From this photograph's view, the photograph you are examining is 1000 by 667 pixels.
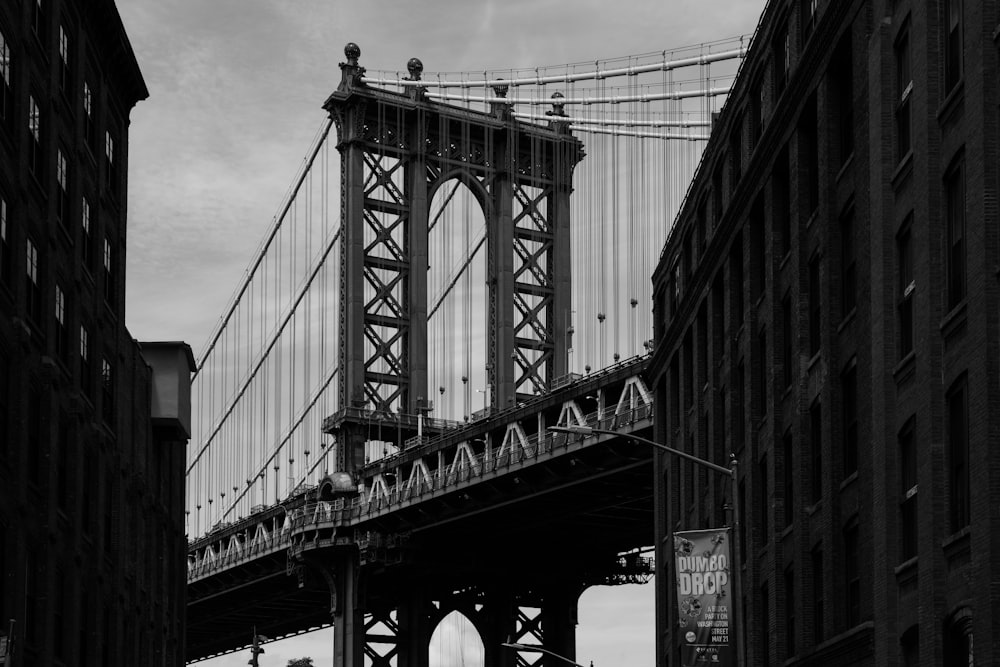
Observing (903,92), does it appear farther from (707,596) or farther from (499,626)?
(499,626)

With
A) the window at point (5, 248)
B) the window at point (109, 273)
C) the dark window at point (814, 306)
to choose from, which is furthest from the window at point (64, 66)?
the dark window at point (814, 306)

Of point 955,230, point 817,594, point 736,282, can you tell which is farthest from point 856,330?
point 736,282

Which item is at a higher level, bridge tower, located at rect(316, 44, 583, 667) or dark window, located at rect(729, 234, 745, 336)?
bridge tower, located at rect(316, 44, 583, 667)

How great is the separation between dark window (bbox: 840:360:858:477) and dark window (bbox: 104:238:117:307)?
2338 centimetres

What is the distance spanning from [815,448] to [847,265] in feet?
13.7

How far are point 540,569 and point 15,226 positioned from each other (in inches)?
3242

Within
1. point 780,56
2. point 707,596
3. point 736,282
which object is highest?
point 780,56

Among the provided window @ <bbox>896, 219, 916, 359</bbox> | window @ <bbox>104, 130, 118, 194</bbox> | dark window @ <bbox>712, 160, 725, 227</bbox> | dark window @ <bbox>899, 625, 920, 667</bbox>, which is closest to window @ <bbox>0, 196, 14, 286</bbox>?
window @ <bbox>104, 130, 118, 194</bbox>

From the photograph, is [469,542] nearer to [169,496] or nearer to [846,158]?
[169,496]

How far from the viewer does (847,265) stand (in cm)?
4141

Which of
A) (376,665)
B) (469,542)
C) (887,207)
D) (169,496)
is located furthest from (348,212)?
(887,207)

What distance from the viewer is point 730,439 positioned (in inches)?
2088

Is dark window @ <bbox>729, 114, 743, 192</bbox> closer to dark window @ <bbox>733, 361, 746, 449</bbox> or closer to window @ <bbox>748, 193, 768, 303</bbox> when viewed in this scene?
window @ <bbox>748, 193, 768, 303</bbox>

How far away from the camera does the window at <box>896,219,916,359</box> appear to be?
34688 mm
